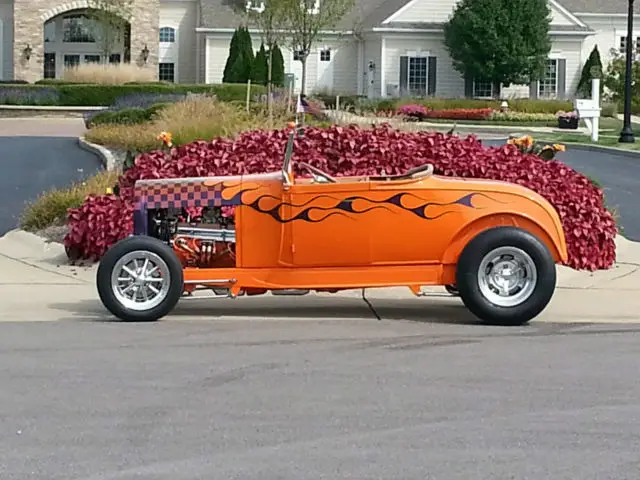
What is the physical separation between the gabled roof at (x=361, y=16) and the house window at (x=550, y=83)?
1.73 metres

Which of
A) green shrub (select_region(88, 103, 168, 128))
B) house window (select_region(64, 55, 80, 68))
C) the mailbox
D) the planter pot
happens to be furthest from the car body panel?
house window (select_region(64, 55, 80, 68))

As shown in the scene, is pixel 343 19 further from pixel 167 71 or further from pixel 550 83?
pixel 550 83

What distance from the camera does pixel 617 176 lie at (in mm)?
23594

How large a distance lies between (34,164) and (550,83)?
34987 millimetres

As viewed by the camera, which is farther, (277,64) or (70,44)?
(70,44)

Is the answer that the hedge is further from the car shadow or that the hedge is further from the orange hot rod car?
the orange hot rod car

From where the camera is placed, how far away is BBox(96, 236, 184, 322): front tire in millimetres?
9664

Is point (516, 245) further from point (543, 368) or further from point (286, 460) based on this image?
point (286, 460)

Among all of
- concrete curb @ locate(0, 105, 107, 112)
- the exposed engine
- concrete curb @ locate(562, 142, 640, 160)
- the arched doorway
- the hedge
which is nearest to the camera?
the exposed engine

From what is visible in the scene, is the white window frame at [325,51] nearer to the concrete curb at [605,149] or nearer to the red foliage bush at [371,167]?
the concrete curb at [605,149]

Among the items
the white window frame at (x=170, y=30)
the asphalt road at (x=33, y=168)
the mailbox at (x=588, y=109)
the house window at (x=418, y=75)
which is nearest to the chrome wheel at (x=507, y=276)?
the asphalt road at (x=33, y=168)

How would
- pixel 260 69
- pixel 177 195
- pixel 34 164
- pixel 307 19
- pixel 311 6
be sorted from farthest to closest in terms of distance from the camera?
pixel 311 6
pixel 307 19
pixel 260 69
pixel 34 164
pixel 177 195

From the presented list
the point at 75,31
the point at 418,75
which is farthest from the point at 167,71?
the point at 418,75

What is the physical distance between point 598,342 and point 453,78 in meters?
44.9
